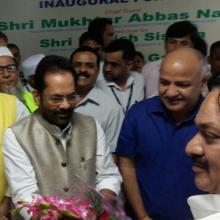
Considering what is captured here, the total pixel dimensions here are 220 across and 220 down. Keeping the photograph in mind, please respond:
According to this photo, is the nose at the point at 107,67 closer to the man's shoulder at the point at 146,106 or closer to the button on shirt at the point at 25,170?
the man's shoulder at the point at 146,106

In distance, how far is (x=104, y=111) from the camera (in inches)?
110

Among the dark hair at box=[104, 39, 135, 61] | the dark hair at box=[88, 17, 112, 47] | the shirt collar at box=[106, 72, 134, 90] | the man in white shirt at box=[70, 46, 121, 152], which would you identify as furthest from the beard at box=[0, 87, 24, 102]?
the dark hair at box=[88, 17, 112, 47]

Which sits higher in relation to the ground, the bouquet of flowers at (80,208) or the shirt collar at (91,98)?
the shirt collar at (91,98)

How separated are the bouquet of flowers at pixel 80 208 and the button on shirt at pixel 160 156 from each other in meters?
0.77

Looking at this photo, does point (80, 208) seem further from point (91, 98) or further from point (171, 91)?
point (91, 98)

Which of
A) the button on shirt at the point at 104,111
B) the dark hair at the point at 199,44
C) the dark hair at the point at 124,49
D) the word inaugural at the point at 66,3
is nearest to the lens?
the button on shirt at the point at 104,111

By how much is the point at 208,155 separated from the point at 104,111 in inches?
64.0

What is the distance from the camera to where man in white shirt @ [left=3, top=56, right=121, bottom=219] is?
1.97 meters

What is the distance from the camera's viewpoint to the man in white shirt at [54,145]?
1971 millimetres

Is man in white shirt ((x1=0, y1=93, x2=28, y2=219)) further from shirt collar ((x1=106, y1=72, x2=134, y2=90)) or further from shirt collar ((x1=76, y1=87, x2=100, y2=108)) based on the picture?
shirt collar ((x1=106, y1=72, x2=134, y2=90))

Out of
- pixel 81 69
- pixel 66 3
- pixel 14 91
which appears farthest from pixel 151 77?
pixel 66 3

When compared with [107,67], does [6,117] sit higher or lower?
lower

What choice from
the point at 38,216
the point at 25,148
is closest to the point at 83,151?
the point at 25,148

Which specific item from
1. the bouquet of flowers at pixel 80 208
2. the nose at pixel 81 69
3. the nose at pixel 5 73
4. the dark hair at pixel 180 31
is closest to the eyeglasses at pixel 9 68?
the nose at pixel 5 73
